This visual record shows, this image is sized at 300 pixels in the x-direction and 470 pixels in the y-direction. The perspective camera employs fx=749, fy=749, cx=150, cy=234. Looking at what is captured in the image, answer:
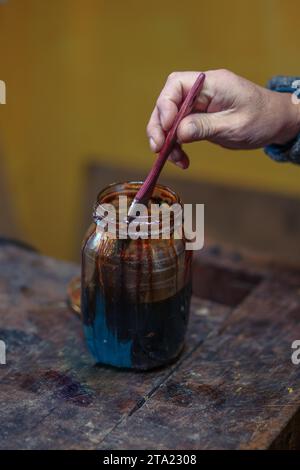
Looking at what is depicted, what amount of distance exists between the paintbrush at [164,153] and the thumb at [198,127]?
12 millimetres

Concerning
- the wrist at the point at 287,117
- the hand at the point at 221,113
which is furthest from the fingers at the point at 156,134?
the wrist at the point at 287,117

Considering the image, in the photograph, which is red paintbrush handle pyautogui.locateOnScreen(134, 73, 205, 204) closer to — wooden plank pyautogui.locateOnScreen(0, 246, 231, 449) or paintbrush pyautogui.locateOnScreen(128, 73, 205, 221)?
paintbrush pyautogui.locateOnScreen(128, 73, 205, 221)

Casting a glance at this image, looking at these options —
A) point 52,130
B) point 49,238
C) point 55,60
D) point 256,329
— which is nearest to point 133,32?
point 55,60

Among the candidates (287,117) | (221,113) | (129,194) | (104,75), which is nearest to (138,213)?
(129,194)

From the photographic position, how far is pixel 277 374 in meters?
1.15

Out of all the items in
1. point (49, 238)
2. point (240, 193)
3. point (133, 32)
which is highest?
point (133, 32)

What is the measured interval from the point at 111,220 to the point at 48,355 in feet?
0.84

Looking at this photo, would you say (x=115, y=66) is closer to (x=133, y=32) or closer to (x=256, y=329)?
(x=133, y=32)

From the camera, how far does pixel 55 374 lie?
44.8 inches

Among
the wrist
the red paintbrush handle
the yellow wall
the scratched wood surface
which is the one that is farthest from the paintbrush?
the yellow wall

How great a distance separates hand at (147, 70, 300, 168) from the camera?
1.12m

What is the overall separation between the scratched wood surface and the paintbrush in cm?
26

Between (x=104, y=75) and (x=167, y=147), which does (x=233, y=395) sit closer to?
(x=167, y=147)

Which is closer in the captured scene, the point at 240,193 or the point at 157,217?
the point at 157,217
